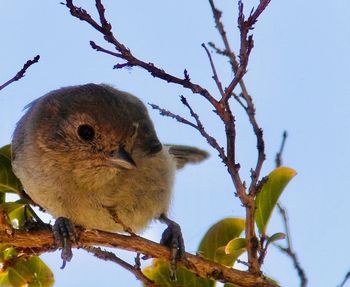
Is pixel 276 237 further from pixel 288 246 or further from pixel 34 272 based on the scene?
pixel 34 272

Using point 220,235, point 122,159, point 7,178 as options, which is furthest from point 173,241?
point 7,178

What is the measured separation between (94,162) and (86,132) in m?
0.27

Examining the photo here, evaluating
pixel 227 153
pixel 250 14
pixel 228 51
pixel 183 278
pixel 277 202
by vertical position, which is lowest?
pixel 183 278

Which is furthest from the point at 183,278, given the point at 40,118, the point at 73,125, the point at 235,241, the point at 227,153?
the point at 40,118

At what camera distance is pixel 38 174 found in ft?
15.2

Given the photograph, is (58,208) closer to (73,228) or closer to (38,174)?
(38,174)

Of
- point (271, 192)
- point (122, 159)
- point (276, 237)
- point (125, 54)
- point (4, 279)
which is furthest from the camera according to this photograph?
point (122, 159)

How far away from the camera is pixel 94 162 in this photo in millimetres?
4434

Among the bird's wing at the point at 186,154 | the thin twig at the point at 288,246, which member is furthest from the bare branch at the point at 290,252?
the bird's wing at the point at 186,154

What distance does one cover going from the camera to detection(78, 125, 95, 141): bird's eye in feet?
14.8

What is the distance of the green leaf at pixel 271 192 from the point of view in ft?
12.0

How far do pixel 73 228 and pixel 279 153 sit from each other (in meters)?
1.38

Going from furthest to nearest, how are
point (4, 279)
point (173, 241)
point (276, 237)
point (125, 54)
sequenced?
point (173, 241) → point (4, 279) → point (276, 237) → point (125, 54)

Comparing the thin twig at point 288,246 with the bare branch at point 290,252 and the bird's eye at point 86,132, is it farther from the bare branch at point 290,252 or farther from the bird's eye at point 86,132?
the bird's eye at point 86,132
